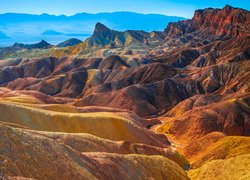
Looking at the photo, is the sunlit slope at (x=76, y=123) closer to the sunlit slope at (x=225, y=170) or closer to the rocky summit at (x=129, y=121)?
the rocky summit at (x=129, y=121)

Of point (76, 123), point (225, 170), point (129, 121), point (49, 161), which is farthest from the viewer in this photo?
point (129, 121)

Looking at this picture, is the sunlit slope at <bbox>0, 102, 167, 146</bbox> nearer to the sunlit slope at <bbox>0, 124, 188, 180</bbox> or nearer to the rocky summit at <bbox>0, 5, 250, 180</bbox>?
the rocky summit at <bbox>0, 5, 250, 180</bbox>

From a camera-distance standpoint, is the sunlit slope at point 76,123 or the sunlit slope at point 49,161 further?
the sunlit slope at point 76,123

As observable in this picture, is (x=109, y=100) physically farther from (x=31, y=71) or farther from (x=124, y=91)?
(x=31, y=71)

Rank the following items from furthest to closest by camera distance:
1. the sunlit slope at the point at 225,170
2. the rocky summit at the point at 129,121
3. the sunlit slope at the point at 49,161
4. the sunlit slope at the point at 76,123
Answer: the sunlit slope at the point at 76,123
the sunlit slope at the point at 225,170
the rocky summit at the point at 129,121
the sunlit slope at the point at 49,161

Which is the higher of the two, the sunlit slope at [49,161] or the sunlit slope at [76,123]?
the sunlit slope at [49,161]

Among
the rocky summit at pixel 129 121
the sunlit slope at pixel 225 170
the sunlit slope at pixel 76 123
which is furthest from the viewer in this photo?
the sunlit slope at pixel 76 123

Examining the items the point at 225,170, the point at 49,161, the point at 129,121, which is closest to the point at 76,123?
the point at 129,121

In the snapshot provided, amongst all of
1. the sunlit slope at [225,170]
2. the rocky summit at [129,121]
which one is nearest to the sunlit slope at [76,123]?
the rocky summit at [129,121]

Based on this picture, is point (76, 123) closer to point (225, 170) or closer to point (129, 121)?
point (129, 121)
